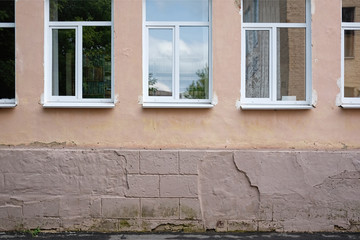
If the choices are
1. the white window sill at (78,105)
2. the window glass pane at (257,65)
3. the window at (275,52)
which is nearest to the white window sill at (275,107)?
the window at (275,52)

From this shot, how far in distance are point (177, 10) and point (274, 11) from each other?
1477 mm

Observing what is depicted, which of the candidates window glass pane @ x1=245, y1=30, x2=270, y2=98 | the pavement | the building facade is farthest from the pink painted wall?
the pavement

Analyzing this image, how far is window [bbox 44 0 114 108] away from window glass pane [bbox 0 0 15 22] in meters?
0.57

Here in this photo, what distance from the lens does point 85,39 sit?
233 inches

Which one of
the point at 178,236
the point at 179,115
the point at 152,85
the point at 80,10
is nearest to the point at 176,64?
the point at 152,85

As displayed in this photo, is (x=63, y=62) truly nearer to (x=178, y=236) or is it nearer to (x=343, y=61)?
(x=178, y=236)

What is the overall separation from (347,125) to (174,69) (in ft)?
8.76

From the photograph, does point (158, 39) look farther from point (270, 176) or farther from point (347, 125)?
point (347, 125)

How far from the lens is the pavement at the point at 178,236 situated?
210 inches

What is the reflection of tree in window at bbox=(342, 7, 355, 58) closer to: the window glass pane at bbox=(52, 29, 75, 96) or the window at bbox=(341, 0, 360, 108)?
the window at bbox=(341, 0, 360, 108)

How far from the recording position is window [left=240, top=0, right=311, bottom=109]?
5.81m

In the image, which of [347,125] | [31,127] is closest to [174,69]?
[31,127]

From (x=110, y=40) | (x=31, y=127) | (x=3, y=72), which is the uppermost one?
(x=110, y=40)

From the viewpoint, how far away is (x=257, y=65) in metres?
5.88
